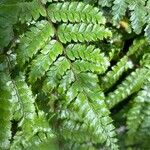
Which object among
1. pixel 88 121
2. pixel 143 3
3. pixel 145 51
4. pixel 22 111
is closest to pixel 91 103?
pixel 88 121

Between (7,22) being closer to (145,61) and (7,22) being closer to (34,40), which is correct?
(34,40)

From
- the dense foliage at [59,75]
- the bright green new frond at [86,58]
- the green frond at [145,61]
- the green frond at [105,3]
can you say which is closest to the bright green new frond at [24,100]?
the dense foliage at [59,75]

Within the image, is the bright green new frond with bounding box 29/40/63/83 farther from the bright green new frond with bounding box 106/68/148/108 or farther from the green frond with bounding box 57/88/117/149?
the bright green new frond with bounding box 106/68/148/108

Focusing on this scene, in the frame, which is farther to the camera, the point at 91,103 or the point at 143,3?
the point at 143,3

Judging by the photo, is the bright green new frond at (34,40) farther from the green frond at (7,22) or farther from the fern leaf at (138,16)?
the fern leaf at (138,16)

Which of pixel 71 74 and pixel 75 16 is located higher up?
pixel 75 16

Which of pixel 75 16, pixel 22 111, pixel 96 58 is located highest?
pixel 75 16

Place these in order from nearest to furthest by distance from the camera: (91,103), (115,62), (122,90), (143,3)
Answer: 1. (91,103)
2. (143,3)
3. (122,90)
4. (115,62)

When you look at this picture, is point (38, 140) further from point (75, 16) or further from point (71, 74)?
point (75, 16)
